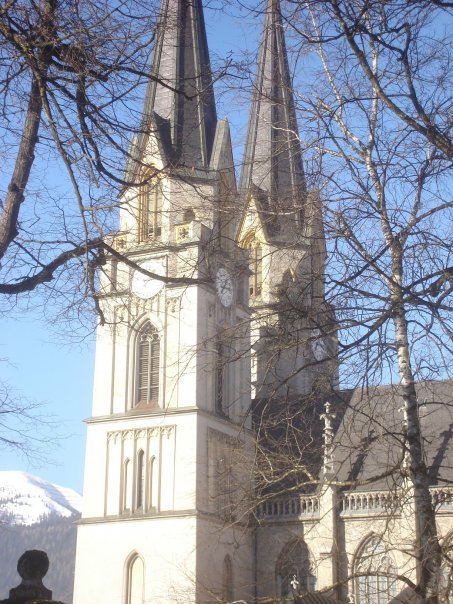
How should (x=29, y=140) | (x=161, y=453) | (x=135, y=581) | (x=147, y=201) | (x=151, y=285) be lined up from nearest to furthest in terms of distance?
(x=29, y=140) < (x=147, y=201) < (x=135, y=581) < (x=161, y=453) < (x=151, y=285)

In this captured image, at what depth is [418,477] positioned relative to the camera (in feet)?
29.2

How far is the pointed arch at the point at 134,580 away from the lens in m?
29.5

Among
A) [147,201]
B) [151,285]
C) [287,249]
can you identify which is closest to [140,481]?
[151,285]

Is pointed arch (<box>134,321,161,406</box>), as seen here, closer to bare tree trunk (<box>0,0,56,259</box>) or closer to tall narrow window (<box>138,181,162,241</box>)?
tall narrow window (<box>138,181,162,241</box>)

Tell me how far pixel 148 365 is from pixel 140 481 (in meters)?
3.70

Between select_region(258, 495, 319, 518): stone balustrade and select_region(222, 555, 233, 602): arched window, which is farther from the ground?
select_region(258, 495, 319, 518): stone balustrade

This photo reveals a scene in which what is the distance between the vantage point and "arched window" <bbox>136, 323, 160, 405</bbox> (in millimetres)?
32062

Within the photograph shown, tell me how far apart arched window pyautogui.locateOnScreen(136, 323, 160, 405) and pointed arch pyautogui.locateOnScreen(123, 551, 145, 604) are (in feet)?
15.8

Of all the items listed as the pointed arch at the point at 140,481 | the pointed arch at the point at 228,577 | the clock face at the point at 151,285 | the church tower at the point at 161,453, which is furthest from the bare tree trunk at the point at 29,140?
the pointed arch at the point at 228,577

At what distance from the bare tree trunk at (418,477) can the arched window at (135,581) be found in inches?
856

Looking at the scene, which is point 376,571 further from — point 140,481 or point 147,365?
point 147,365

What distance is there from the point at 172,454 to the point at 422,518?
2239 centimetres

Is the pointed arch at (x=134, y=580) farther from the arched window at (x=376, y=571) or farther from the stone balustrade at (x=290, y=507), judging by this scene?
the arched window at (x=376, y=571)

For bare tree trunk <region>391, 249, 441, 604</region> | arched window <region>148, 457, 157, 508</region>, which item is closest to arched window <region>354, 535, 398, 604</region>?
bare tree trunk <region>391, 249, 441, 604</region>
